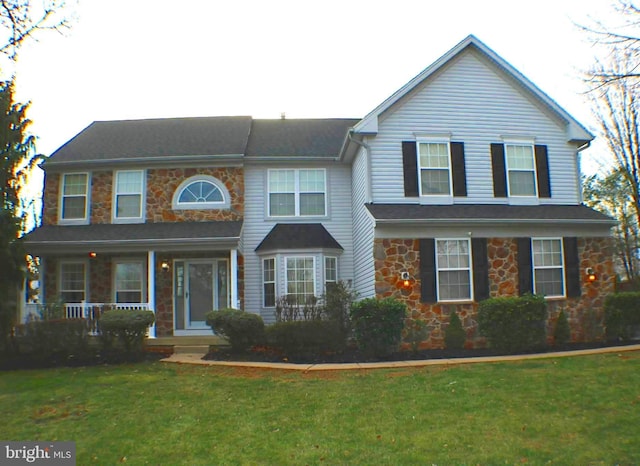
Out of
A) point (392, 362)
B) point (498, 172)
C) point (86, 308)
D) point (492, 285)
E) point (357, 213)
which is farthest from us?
point (357, 213)

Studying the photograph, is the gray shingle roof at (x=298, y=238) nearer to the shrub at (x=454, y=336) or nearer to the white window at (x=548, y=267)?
the shrub at (x=454, y=336)

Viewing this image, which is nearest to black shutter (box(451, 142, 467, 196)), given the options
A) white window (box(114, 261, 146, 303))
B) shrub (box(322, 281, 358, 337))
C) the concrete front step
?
shrub (box(322, 281, 358, 337))

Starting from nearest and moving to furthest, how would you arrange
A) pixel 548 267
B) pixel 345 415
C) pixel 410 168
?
pixel 345 415 < pixel 548 267 < pixel 410 168

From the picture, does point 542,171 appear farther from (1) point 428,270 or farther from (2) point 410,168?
(1) point 428,270

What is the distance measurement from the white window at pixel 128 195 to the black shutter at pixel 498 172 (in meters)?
9.67

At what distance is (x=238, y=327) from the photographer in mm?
12266

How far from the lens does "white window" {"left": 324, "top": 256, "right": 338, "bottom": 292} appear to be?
15580 mm

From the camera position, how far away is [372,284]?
530 inches

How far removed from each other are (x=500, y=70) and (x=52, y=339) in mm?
12670

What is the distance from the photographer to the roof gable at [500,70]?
1407cm

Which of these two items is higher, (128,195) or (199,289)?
(128,195)

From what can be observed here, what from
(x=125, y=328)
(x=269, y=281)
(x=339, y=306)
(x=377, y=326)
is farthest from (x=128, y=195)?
(x=377, y=326)

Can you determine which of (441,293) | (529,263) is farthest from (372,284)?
(529,263)

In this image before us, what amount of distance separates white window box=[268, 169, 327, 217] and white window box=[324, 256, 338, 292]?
144 centimetres
